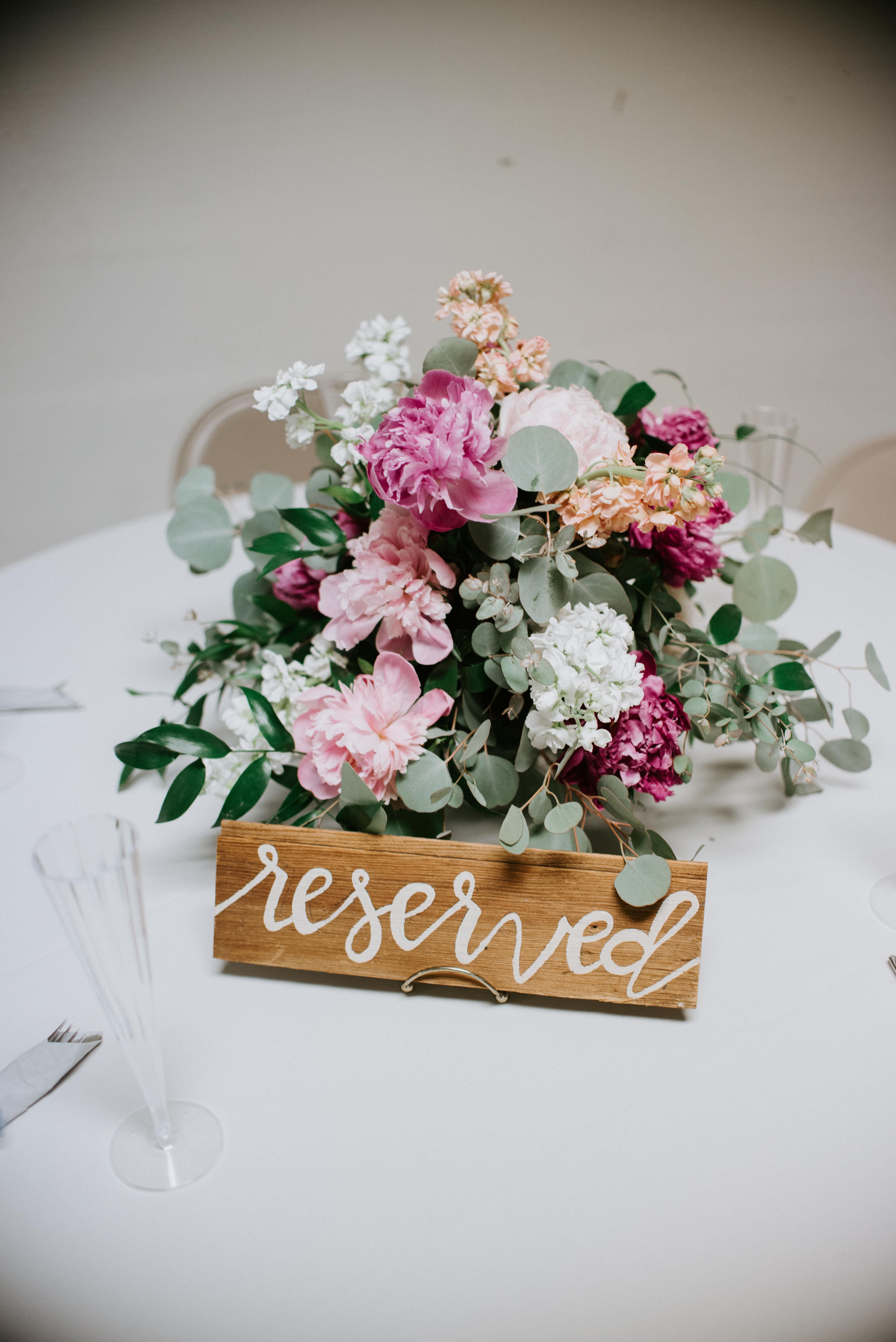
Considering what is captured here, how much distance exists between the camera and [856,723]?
0.85 meters

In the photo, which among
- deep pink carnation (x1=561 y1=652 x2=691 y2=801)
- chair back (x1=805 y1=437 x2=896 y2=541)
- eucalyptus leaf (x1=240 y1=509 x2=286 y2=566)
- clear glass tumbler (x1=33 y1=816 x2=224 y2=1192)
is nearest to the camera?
clear glass tumbler (x1=33 y1=816 x2=224 y2=1192)

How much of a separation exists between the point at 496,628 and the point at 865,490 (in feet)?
3.94

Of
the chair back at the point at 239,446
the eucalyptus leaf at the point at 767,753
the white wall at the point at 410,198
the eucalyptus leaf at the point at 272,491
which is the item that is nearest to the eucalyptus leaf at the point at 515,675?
the eucalyptus leaf at the point at 767,753

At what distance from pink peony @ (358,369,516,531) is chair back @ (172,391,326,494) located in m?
1.04

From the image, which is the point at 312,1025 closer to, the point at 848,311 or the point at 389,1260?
the point at 389,1260

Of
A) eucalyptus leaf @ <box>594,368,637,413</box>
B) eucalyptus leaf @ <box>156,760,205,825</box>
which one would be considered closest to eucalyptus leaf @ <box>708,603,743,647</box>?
A: eucalyptus leaf @ <box>594,368,637,413</box>

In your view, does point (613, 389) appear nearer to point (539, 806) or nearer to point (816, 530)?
point (816, 530)

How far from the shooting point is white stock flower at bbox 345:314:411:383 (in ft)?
2.79

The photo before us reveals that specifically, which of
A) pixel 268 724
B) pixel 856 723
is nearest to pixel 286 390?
pixel 268 724

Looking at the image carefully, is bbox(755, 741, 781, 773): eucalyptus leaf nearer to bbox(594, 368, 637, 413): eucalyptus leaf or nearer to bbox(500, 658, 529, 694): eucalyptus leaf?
bbox(500, 658, 529, 694): eucalyptus leaf

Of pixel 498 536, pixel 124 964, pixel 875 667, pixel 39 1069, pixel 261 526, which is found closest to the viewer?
pixel 124 964

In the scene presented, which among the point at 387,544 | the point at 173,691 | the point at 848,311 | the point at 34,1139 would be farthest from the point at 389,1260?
the point at 848,311

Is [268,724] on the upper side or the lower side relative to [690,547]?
lower

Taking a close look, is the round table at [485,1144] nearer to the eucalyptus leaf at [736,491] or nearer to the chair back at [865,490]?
the eucalyptus leaf at [736,491]
